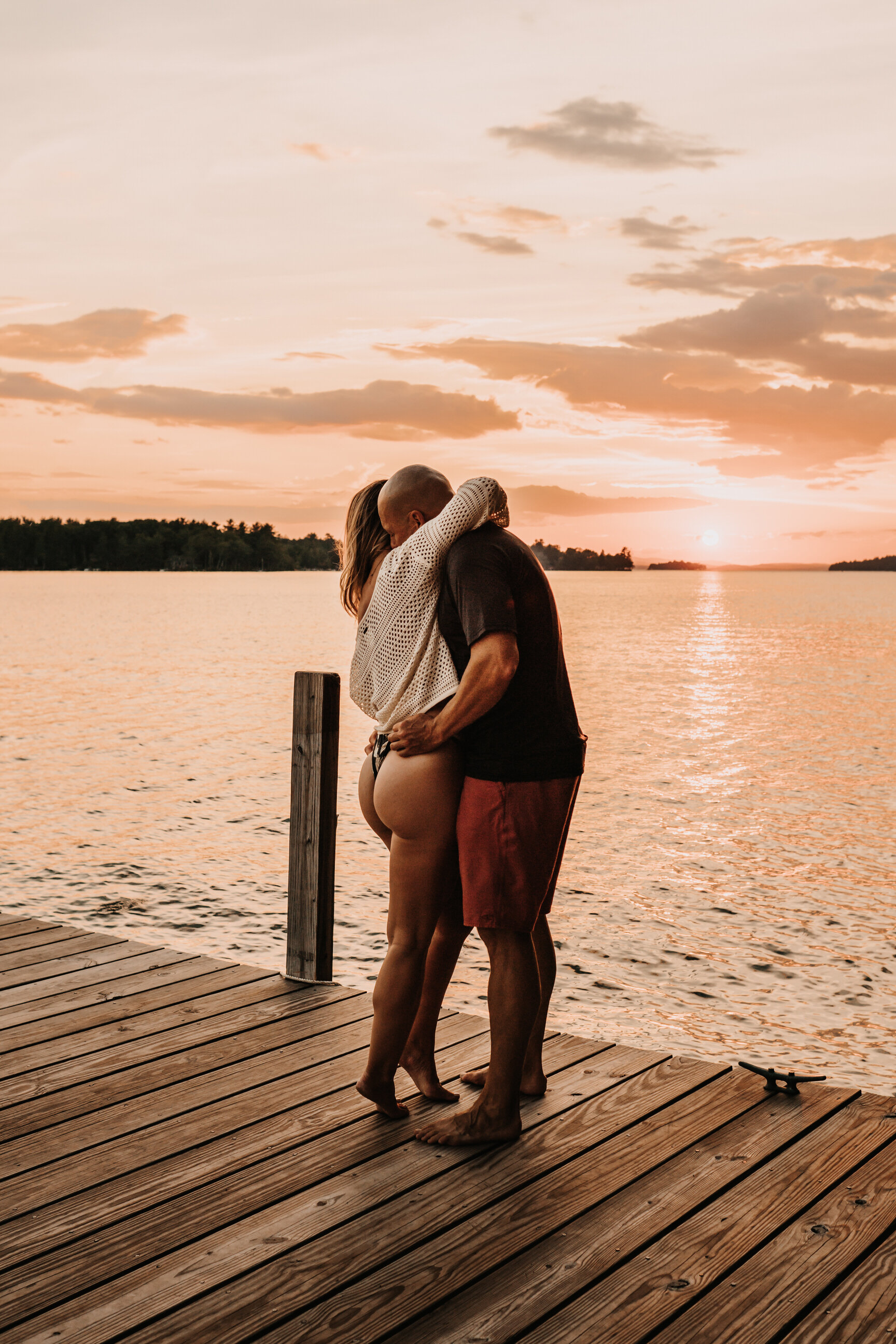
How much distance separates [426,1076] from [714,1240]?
40.5 inches

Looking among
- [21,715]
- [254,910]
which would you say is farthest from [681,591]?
[254,910]

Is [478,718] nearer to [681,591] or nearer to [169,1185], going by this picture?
[169,1185]

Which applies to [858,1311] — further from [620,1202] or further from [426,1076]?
[426,1076]

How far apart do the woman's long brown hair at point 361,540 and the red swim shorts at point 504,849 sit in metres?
0.70

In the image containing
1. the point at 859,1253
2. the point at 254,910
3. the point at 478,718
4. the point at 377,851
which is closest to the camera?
the point at 859,1253

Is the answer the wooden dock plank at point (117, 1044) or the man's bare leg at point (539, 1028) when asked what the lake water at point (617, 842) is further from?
the man's bare leg at point (539, 1028)

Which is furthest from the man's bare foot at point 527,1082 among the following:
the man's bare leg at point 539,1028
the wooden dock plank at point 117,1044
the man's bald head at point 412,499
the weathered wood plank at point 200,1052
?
the man's bald head at point 412,499

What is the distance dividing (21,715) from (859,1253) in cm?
1903

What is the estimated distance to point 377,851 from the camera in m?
10.7

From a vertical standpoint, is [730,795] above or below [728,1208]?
below

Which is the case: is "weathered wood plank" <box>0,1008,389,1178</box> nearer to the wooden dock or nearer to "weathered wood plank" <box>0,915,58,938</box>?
the wooden dock

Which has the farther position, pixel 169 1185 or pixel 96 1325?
pixel 169 1185

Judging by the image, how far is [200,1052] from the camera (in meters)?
3.75

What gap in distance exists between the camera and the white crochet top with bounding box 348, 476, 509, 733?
303 centimetres
